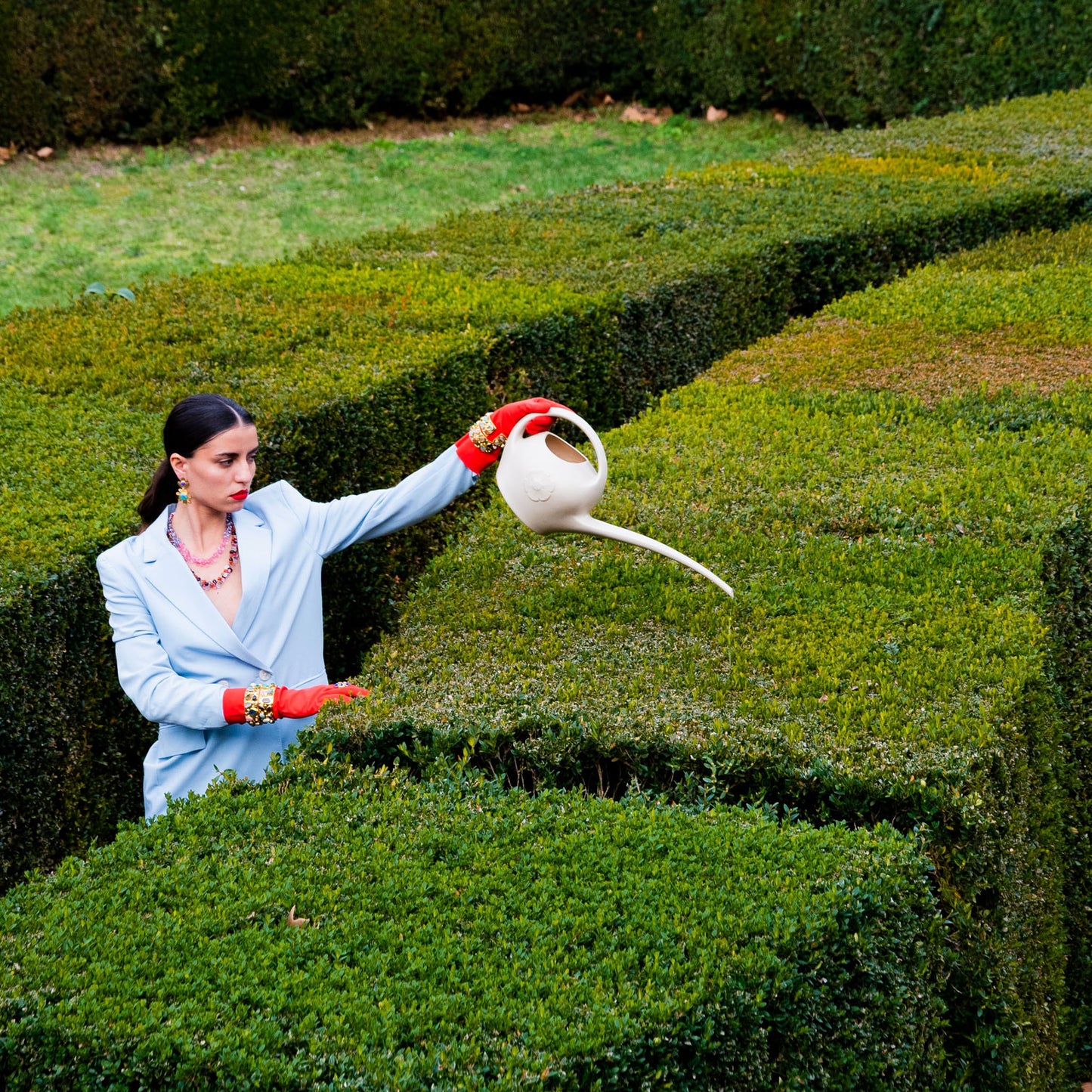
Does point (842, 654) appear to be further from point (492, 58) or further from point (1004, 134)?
point (492, 58)

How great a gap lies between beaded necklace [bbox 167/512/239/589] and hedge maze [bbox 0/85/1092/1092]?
493mm

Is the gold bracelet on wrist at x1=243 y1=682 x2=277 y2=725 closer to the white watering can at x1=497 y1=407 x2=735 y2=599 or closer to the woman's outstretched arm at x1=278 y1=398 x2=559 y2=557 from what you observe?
the woman's outstretched arm at x1=278 y1=398 x2=559 y2=557

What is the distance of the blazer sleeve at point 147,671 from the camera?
A: 3.71 metres

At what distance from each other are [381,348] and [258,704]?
120 inches

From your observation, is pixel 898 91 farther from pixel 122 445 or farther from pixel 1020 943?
pixel 1020 943

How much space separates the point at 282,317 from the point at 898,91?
11180 millimetres

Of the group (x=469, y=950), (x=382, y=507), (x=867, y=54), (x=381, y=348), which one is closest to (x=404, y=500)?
(x=382, y=507)

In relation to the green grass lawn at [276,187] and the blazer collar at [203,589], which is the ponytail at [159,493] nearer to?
the blazer collar at [203,589]

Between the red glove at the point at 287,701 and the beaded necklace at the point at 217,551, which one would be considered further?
the beaded necklace at the point at 217,551

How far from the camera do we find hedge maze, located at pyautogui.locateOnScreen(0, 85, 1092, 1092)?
2607 millimetres

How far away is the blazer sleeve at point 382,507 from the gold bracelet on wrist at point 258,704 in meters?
0.68

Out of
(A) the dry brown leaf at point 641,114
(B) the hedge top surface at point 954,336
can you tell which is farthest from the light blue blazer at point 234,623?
(A) the dry brown leaf at point 641,114

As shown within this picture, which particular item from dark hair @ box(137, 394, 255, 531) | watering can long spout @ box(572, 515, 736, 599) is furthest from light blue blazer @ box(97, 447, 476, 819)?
watering can long spout @ box(572, 515, 736, 599)

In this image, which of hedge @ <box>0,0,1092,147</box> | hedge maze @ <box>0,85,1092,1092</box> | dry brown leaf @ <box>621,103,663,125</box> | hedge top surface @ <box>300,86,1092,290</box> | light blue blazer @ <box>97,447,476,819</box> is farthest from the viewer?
dry brown leaf @ <box>621,103,663,125</box>
